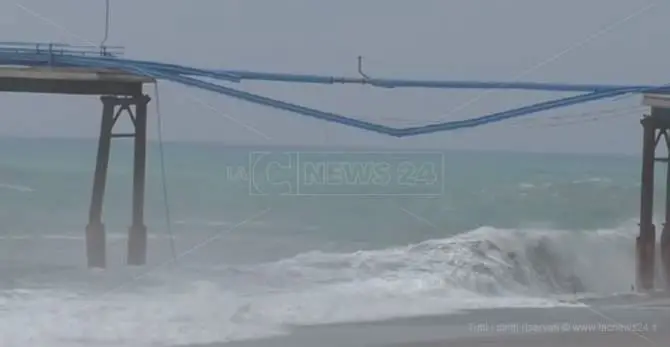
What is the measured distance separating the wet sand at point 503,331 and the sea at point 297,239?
15.0 inches

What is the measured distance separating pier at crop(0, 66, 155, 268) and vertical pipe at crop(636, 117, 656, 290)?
5.76m

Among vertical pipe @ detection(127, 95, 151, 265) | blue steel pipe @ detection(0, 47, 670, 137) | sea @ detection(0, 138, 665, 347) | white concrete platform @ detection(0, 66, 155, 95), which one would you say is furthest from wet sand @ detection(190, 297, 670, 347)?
vertical pipe @ detection(127, 95, 151, 265)

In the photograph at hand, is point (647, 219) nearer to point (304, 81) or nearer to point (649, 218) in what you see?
point (649, 218)

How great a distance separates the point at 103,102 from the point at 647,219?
253 inches

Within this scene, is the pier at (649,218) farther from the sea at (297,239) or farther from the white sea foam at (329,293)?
the white sea foam at (329,293)

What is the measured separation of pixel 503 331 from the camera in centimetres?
920

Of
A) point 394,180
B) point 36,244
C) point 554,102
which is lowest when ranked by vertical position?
point 36,244

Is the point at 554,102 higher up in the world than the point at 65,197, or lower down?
higher up

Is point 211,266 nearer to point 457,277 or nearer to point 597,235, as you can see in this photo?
point 457,277

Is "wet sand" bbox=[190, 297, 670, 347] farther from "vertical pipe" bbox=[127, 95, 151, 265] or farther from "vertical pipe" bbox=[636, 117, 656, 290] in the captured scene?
"vertical pipe" bbox=[127, 95, 151, 265]

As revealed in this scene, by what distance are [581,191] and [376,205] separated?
31.1 ft

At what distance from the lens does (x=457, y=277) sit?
1291 centimetres

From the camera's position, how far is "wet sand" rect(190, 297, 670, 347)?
871cm

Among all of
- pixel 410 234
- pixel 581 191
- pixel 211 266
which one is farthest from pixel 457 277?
pixel 581 191
